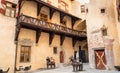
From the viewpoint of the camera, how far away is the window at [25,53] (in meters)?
13.1

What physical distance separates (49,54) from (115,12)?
27.8ft

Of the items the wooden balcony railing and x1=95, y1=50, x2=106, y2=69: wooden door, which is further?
x1=95, y1=50, x2=106, y2=69: wooden door

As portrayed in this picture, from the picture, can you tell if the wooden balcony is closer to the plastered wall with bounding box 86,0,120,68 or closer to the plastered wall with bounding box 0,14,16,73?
the plastered wall with bounding box 0,14,16,73

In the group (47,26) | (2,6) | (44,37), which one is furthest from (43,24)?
(2,6)

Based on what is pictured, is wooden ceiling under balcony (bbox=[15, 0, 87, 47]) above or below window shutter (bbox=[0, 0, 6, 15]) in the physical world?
below

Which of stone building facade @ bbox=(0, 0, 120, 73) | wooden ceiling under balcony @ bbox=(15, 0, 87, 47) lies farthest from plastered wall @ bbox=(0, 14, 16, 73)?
wooden ceiling under balcony @ bbox=(15, 0, 87, 47)

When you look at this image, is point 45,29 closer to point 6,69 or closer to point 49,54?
point 49,54

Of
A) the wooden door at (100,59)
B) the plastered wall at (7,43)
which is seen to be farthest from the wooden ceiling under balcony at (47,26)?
the wooden door at (100,59)

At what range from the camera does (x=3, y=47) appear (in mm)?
11664

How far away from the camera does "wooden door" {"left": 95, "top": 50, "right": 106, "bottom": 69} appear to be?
13.1 meters

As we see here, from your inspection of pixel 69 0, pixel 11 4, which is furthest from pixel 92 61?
pixel 69 0

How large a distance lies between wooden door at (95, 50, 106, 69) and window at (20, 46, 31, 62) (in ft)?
23.0

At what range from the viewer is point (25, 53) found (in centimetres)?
1335

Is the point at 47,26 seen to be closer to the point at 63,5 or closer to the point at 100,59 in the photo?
the point at 63,5
